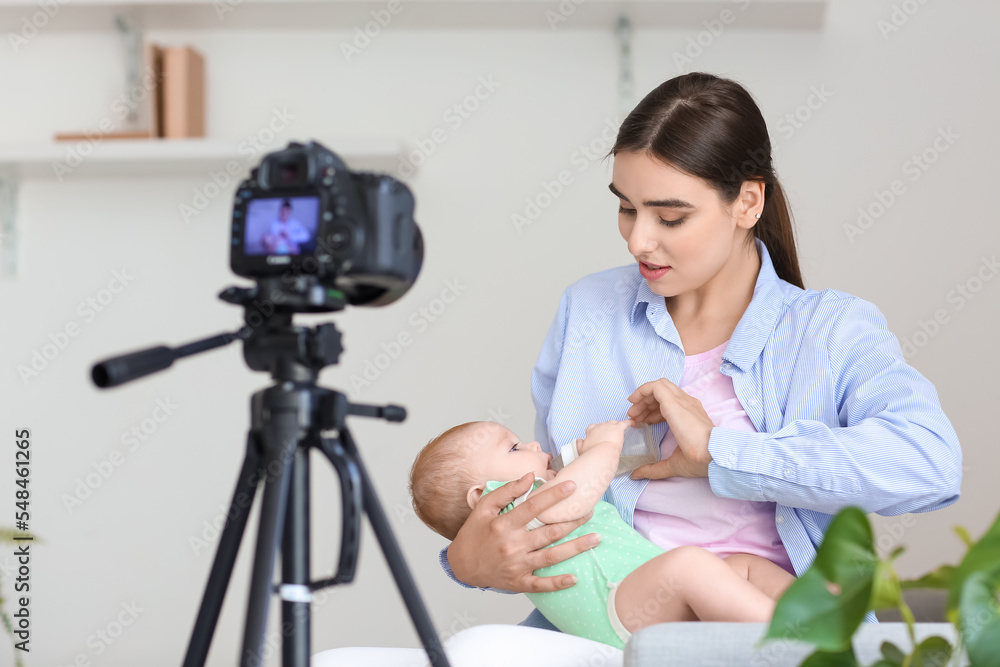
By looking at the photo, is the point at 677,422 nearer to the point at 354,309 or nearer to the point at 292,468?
the point at 292,468

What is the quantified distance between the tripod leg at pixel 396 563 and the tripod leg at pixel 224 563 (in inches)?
4.3

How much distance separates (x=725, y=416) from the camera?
1.47 metres

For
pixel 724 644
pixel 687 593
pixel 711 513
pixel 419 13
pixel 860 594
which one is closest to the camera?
pixel 860 594

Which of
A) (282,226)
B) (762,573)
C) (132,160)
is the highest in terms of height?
(132,160)

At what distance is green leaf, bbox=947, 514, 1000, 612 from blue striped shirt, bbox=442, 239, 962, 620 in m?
0.79

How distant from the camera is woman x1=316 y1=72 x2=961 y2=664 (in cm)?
128

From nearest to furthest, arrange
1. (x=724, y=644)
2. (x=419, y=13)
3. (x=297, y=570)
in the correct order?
1. (x=724, y=644)
2. (x=297, y=570)
3. (x=419, y=13)

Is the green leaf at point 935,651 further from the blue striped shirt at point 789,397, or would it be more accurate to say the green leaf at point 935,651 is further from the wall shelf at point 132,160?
the wall shelf at point 132,160

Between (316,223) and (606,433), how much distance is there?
29.3 inches

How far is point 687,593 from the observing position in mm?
1176

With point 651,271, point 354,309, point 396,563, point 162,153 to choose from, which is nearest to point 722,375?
point 651,271

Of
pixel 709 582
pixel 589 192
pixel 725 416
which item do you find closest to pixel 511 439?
pixel 725 416

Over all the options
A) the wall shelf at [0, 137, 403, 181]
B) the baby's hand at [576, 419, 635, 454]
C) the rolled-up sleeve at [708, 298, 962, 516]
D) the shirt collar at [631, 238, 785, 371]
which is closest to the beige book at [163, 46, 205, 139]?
the wall shelf at [0, 137, 403, 181]

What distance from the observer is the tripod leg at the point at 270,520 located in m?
0.79
